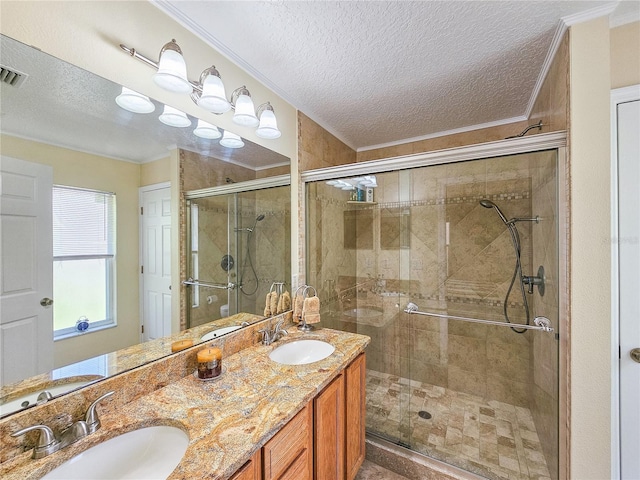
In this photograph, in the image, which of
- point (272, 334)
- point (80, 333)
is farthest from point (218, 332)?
point (80, 333)

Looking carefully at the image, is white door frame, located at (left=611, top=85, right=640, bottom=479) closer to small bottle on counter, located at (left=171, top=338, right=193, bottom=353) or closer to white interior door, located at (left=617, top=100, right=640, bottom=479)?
white interior door, located at (left=617, top=100, right=640, bottom=479)

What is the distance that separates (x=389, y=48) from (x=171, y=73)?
3.80 ft

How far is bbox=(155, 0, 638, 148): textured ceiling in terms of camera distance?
122cm

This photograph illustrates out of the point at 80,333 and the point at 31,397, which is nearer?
the point at 31,397

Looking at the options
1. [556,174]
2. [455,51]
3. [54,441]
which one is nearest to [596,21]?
[455,51]

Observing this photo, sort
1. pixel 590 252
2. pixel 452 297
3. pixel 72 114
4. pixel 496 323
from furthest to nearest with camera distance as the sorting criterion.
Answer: pixel 452 297 → pixel 496 323 → pixel 590 252 → pixel 72 114

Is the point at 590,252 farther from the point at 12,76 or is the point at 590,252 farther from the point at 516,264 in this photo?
the point at 12,76

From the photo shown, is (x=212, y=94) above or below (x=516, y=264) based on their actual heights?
above

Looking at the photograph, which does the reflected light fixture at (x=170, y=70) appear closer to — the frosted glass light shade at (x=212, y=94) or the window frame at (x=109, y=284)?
the frosted glass light shade at (x=212, y=94)

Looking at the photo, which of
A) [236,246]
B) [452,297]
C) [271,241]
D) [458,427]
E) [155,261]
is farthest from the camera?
[452,297]

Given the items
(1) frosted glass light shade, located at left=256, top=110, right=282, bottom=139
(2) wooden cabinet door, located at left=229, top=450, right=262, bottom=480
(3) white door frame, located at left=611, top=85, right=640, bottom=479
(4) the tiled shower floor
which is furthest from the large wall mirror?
(3) white door frame, located at left=611, top=85, right=640, bottom=479

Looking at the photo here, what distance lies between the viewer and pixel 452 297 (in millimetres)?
2396

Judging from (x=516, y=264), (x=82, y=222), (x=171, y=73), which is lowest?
(x=516, y=264)

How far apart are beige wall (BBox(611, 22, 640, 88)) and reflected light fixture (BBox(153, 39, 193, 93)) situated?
2098 millimetres
